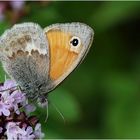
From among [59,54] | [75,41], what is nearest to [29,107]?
[59,54]

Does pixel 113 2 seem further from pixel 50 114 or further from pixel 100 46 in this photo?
pixel 50 114

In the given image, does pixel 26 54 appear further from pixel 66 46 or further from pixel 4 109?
pixel 4 109

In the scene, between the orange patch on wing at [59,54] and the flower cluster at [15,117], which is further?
the orange patch on wing at [59,54]

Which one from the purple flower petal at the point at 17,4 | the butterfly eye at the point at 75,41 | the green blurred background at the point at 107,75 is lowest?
the green blurred background at the point at 107,75

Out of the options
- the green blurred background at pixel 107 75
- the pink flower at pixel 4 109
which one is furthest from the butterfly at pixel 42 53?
the green blurred background at pixel 107 75

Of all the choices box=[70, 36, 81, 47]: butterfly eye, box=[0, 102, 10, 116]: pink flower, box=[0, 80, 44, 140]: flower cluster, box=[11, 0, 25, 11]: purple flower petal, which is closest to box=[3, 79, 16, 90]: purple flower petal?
box=[0, 80, 44, 140]: flower cluster

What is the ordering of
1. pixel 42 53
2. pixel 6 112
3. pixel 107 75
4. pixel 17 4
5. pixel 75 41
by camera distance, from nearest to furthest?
pixel 6 112
pixel 75 41
pixel 42 53
pixel 17 4
pixel 107 75

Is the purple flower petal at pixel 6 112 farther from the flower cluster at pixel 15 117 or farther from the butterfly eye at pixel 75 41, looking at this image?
the butterfly eye at pixel 75 41

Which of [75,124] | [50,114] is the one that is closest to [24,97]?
[50,114]
